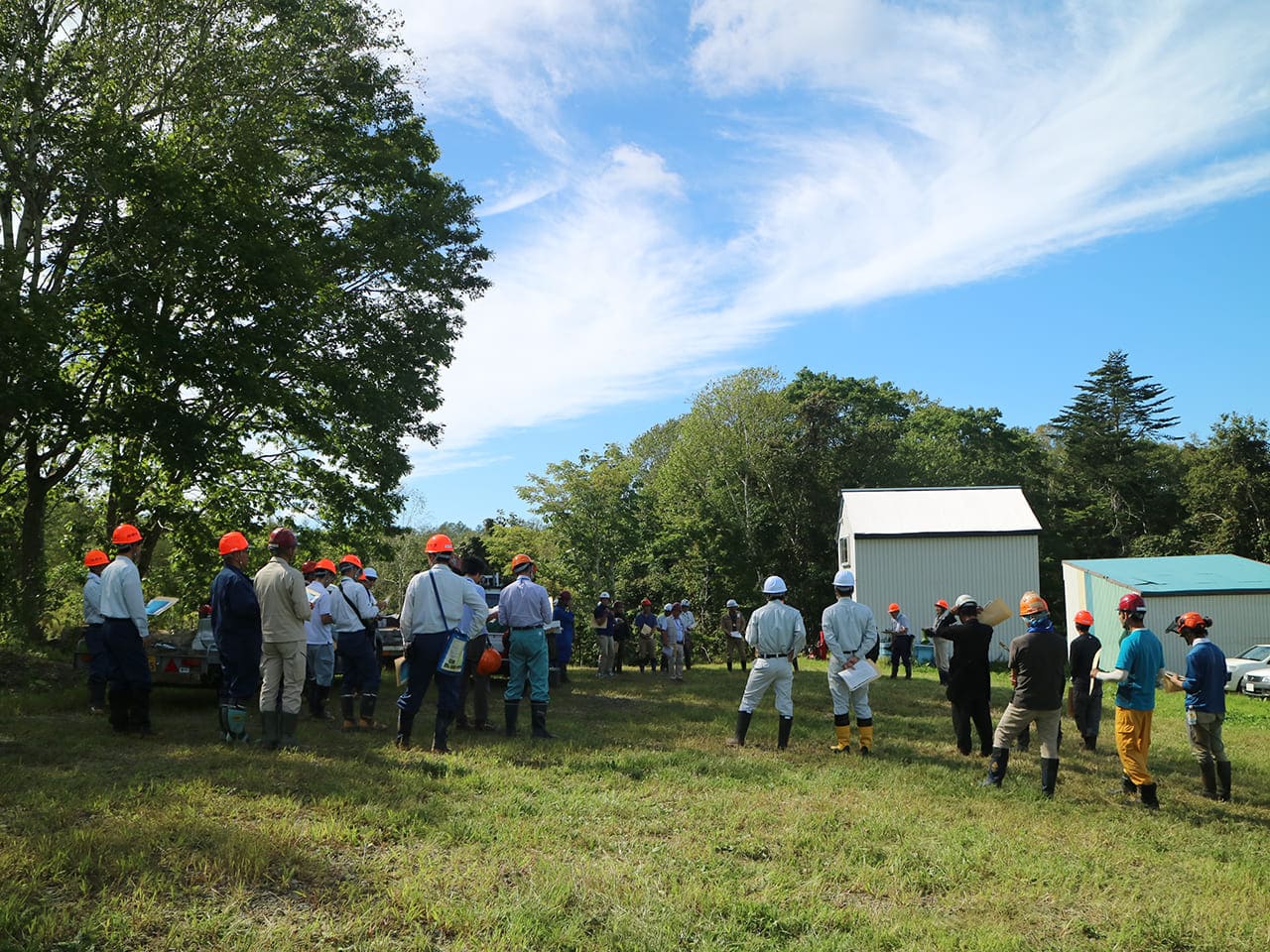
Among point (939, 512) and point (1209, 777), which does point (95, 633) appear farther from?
point (939, 512)

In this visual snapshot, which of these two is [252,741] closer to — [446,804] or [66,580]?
[446,804]

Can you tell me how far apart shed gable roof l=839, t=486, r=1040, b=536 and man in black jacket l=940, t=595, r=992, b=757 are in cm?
2099

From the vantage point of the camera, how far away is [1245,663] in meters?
23.0

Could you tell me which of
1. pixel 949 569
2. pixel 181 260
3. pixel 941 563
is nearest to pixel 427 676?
pixel 181 260

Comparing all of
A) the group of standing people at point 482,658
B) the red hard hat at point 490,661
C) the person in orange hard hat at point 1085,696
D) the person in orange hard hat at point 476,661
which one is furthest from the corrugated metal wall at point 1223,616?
the red hard hat at point 490,661

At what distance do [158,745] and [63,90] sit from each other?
12.0m

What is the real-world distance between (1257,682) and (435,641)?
72.3 ft

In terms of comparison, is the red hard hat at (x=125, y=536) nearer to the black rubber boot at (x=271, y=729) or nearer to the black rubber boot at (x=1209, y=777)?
the black rubber boot at (x=271, y=729)

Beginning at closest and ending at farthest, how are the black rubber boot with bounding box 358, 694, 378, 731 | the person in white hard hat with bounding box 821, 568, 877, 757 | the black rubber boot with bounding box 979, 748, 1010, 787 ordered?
1. the black rubber boot with bounding box 979, 748, 1010, 787
2. the person in white hard hat with bounding box 821, 568, 877, 757
3. the black rubber boot with bounding box 358, 694, 378, 731

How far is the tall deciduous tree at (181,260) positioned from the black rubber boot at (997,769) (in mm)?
11958

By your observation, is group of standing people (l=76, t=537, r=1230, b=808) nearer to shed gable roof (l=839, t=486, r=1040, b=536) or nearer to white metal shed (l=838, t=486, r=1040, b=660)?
white metal shed (l=838, t=486, r=1040, b=660)

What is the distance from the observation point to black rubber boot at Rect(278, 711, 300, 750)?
791 centimetres

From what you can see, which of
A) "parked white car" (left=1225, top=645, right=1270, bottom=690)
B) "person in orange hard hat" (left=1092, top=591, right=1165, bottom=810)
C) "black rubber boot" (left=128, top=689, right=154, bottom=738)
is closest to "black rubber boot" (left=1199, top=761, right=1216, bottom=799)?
"person in orange hard hat" (left=1092, top=591, right=1165, bottom=810)

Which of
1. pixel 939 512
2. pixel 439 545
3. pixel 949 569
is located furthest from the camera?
pixel 939 512
